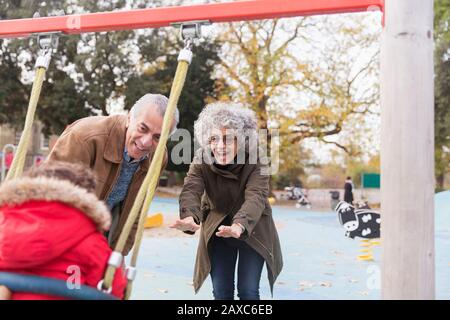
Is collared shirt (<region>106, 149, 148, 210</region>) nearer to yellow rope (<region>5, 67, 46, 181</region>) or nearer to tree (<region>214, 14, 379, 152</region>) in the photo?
yellow rope (<region>5, 67, 46, 181</region>)

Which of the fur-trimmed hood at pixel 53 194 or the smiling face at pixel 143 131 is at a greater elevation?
the smiling face at pixel 143 131

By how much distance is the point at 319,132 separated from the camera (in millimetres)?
13445

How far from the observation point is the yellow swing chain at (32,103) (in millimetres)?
1839

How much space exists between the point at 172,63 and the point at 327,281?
1145 centimetres

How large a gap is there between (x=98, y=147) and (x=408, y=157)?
1.10m

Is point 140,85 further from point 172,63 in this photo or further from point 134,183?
point 134,183

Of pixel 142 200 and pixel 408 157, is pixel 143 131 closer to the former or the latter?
pixel 142 200

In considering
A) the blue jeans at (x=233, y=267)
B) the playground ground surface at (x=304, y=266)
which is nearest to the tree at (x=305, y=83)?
the playground ground surface at (x=304, y=266)

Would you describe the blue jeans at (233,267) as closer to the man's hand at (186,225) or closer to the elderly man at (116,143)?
the man's hand at (186,225)

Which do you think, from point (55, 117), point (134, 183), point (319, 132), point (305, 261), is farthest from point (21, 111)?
point (134, 183)

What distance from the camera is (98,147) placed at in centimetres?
205

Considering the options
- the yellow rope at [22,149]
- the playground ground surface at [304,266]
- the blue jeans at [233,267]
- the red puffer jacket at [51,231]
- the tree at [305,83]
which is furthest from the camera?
the tree at [305,83]

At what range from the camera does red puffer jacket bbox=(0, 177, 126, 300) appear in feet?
4.50

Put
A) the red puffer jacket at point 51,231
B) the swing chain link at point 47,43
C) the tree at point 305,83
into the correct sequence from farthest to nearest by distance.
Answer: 1. the tree at point 305,83
2. the swing chain link at point 47,43
3. the red puffer jacket at point 51,231
